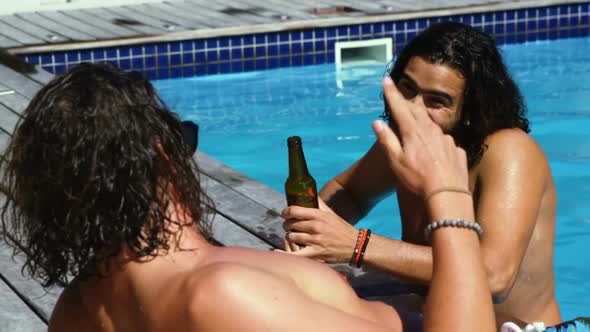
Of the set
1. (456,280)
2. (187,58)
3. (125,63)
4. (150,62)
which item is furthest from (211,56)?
(456,280)

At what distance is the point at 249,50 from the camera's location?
9297 mm

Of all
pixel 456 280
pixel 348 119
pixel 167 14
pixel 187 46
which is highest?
pixel 456 280

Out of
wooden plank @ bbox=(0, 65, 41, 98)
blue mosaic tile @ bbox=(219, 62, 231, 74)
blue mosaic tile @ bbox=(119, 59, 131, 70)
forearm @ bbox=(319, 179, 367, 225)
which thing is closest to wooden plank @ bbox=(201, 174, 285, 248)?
forearm @ bbox=(319, 179, 367, 225)

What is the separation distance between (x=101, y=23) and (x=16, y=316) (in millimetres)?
7067

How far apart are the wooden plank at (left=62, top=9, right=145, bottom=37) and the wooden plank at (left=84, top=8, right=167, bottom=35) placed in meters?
0.07

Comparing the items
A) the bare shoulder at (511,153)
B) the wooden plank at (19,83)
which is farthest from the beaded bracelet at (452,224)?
the wooden plank at (19,83)

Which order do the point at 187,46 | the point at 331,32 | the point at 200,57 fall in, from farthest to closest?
the point at 331,32
the point at 200,57
the point at 187,46

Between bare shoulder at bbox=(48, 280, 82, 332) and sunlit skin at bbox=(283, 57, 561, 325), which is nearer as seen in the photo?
bare shoulder at bbox=(48, 280, 82, 332)

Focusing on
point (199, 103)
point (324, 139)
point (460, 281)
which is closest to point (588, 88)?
point (324, 139)

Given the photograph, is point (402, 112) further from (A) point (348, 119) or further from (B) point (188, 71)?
(B) point (188, 71)

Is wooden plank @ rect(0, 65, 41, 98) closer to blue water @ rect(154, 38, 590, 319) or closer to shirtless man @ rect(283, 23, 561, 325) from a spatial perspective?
blue water @ rect(154, 38, 590, 319)

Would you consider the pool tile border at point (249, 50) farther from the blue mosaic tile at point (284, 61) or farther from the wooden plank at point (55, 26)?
the wooden plank at point (55, 26)

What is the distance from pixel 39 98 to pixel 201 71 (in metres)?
7.75

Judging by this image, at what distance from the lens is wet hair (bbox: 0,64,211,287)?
5.02ft
